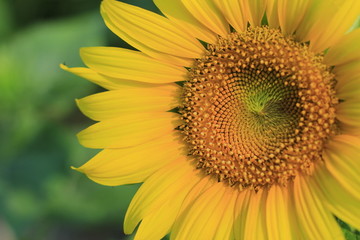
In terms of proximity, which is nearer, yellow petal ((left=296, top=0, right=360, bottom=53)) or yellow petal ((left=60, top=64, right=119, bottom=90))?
yellow petal ((left=296, top=0, right=360, bottom=53))

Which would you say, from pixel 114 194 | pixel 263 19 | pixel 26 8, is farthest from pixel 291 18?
pixel 26 8

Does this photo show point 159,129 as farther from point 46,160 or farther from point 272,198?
point 46,160

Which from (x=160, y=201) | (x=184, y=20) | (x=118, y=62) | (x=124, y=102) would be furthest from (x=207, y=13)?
(x=160, y=201)

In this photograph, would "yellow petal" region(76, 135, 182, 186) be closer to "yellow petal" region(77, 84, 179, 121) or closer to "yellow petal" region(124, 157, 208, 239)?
"yellow petal" region(124, 157, 208, 239)

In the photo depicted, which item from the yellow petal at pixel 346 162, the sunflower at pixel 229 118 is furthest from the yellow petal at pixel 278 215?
the yellow petal at pixel 346 162

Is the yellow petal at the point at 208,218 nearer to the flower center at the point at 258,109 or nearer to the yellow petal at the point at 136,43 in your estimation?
the flower center at the point at 258,109

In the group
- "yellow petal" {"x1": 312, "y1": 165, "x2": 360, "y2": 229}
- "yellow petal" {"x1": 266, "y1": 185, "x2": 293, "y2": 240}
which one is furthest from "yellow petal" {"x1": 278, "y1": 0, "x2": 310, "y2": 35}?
"yellow petal" {"x1": 266, "y1": 185, "x2": 293, "y2": 240}
